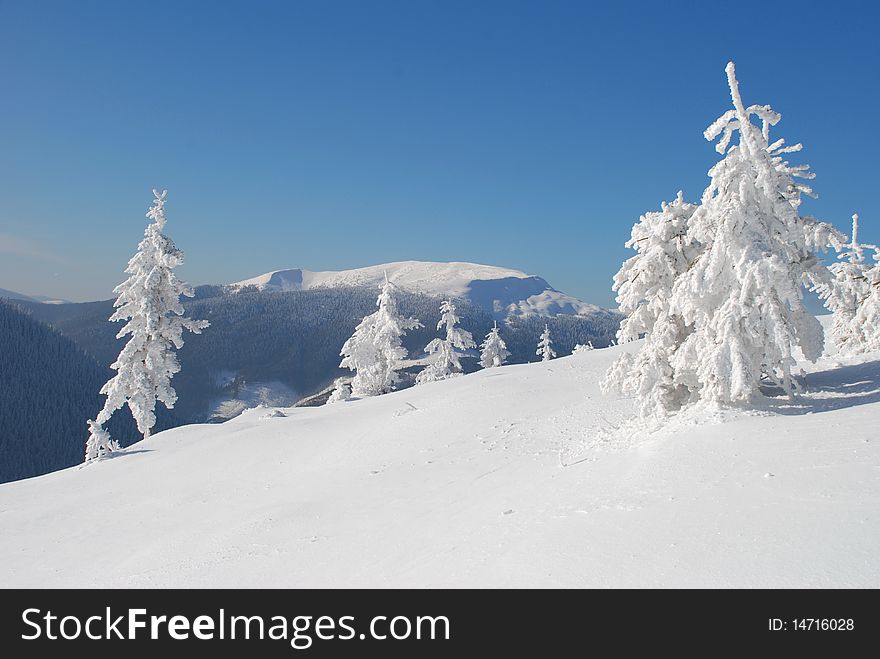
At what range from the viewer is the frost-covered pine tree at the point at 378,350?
39.7m

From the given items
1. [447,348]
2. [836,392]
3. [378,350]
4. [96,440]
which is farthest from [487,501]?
[447,348]

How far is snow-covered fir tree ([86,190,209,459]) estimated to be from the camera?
28.5 metres

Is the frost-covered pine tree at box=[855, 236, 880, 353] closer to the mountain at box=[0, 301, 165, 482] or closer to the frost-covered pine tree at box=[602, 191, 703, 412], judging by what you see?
the frost-covered pine tree at box=[602, 191, 703, 412]

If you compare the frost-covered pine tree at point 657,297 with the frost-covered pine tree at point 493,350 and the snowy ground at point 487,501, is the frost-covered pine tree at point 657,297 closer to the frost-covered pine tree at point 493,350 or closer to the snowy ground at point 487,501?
the snowy ground at point 487,501

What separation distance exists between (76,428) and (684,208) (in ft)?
494

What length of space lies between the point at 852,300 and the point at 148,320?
138 feet

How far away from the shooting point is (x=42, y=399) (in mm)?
130000

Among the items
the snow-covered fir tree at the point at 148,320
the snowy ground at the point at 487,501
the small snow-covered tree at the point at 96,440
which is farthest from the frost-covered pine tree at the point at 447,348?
the snowy ground at the point at 487,501

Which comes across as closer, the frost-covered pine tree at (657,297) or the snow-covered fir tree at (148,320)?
the frost-covered pine tree at (657,297)

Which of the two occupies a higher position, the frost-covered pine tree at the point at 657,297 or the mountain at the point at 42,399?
the frost-covered pine tree at the point at 657,297

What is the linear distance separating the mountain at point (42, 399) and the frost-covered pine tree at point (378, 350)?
104m

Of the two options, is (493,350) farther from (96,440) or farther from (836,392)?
(836,392)
